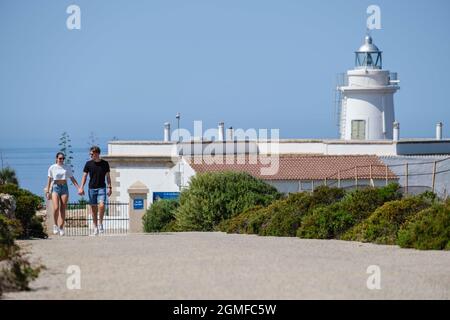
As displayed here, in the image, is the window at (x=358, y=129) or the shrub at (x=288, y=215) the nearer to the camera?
the shrub at (x=288, y=215)

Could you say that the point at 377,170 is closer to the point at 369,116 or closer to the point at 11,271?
the point at 369,116

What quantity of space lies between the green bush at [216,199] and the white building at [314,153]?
22.3 metres

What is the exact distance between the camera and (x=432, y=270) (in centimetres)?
1466

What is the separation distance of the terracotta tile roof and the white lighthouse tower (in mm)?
7641

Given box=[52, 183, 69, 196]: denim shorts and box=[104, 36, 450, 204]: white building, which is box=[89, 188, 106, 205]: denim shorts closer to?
box=[52, 183, 69, 196]: denim shorts

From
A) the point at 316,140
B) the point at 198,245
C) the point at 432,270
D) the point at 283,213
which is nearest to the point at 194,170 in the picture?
the point at 316,140

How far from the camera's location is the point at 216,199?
115 ft

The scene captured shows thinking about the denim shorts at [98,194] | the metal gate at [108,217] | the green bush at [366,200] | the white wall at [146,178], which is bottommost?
the metal gate at [108,217]

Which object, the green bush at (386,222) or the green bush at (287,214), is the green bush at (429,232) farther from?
the green bush at (287,214)

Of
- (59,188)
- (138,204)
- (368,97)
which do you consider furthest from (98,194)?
(368,97)

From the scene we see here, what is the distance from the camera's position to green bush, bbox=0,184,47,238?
22.7 meters

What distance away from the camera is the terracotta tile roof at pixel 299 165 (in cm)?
6100

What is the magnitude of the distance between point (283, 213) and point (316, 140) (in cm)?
4552

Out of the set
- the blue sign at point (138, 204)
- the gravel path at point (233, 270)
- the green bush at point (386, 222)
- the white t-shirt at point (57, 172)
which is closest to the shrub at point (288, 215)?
the green bush at point (386, 222)
